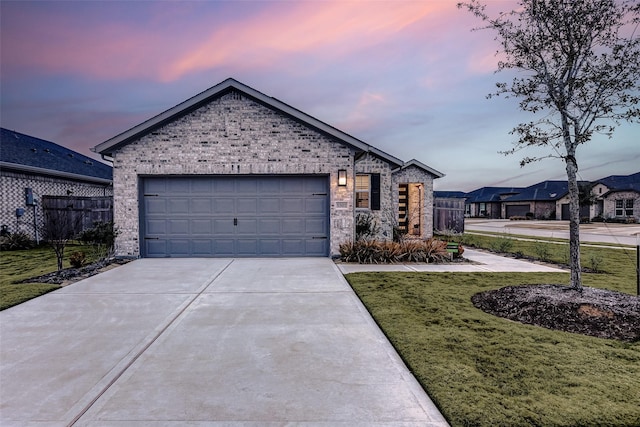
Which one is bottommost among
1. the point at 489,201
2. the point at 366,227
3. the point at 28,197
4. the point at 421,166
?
the point at 366,227

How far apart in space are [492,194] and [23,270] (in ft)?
198

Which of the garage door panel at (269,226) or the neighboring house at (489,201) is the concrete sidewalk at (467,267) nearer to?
the garage door panel at (269,226)

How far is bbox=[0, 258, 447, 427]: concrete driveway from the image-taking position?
2.53 meters

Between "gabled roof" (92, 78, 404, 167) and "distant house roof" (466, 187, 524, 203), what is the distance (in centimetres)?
5075

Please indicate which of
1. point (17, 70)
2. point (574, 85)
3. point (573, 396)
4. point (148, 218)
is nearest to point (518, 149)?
point (574, 85)

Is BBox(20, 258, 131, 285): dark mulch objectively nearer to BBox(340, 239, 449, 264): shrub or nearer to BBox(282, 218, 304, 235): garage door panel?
BBox(282, 218, 304, 235): garage door panel

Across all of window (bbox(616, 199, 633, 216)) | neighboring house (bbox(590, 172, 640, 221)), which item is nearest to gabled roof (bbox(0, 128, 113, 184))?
neighboring house (bbox(590, 172, 640, 221))

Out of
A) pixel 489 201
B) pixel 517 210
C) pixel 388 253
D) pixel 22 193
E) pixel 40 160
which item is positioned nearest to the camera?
pixel 388 253

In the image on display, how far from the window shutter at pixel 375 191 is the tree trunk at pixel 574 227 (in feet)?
26.4

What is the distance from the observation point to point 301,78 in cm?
1675

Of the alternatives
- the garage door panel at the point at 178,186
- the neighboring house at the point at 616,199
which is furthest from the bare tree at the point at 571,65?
the neighboring house at the point at 616,199

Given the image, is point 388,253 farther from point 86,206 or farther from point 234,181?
point 86,206

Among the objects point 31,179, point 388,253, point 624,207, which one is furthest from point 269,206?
point 624,207

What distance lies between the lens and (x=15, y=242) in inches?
502
